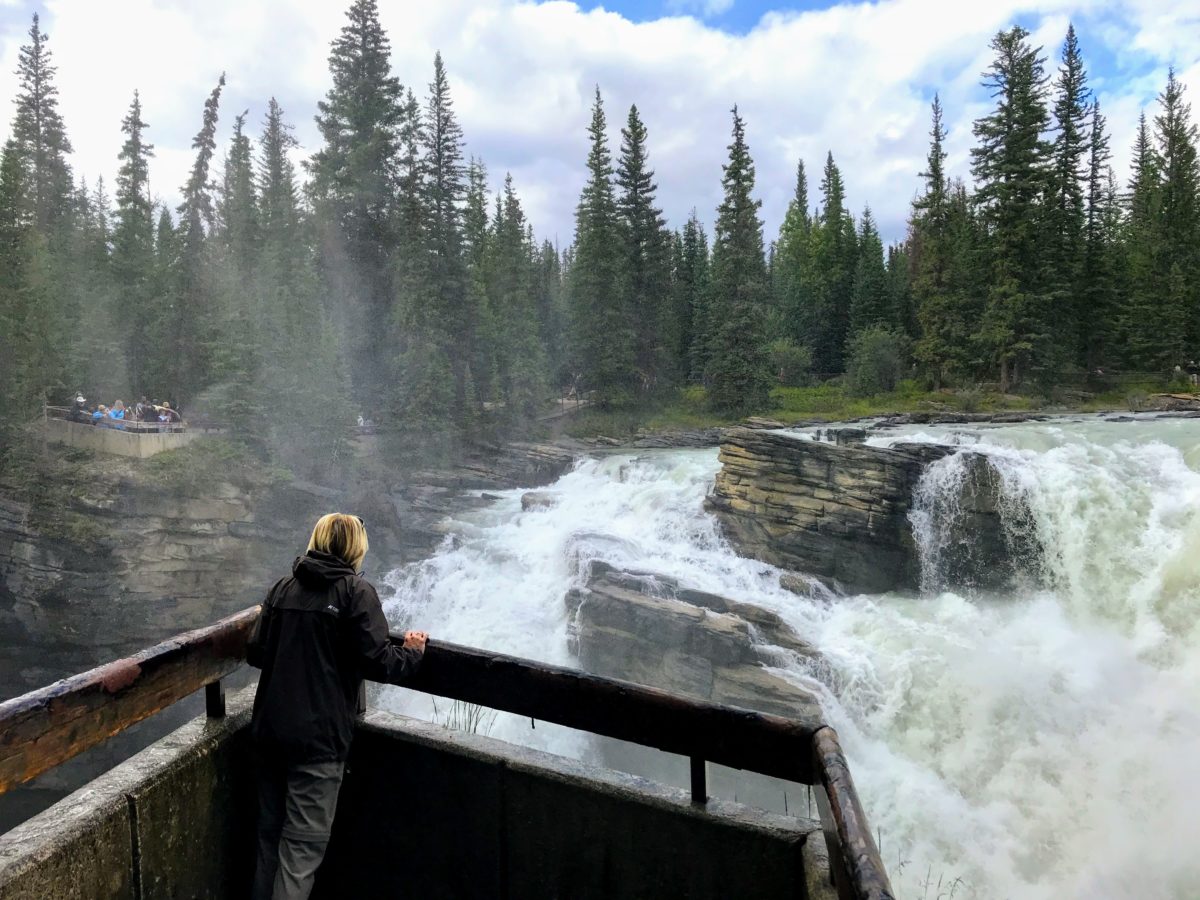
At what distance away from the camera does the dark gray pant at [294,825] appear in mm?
2721

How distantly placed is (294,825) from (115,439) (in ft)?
84.9

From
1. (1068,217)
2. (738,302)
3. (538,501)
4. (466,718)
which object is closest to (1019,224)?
(1068,217)

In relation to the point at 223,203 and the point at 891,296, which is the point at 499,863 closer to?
the point at 223,203

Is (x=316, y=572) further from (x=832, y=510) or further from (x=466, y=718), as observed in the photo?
(x=832, y=510)

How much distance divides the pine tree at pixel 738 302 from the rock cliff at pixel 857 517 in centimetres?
1896

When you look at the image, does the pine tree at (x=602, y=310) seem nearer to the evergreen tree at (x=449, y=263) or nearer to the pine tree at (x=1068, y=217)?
the evergreen tree at (x=449, y=263)

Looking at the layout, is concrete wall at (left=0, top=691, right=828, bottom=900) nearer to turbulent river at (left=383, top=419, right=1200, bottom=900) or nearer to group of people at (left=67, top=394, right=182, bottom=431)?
turbulent river at (left=383, top=419, right=1200, bottom=900)

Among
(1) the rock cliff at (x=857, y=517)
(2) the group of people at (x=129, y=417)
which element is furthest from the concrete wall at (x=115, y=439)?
(1) the rock cliff at (x=857, y=517)

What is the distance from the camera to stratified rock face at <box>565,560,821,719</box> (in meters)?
12.4

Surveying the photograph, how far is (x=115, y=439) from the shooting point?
2416 centimetres

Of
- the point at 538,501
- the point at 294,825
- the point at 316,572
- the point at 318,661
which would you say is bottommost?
the point at 538,501

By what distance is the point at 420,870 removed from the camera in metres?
2.89

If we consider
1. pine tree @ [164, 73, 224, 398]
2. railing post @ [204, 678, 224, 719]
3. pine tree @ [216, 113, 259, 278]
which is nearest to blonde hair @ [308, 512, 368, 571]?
railing post @ [204, 678, 224, 719]

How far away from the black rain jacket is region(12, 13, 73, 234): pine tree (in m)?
42.1
